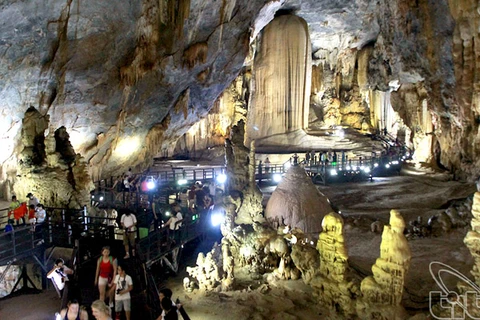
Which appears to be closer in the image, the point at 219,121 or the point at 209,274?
the point at 209,274

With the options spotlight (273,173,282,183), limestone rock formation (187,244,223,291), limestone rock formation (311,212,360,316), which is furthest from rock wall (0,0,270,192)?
limestone rock formation (311,212,360,316)

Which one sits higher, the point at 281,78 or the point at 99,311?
the point at 281,78

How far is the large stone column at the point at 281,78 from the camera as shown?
26672 millimetres

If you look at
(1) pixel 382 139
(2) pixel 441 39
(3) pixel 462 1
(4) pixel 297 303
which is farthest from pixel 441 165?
(4) pixel 297 303

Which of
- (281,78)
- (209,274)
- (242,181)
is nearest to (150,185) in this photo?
(242,181)

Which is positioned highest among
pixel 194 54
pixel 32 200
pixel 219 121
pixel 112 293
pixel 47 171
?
pixel 194 54

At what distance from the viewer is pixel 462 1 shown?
1428 cm

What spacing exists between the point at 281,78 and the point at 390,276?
21738 mm

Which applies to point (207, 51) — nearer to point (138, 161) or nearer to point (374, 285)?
point (138, 161)

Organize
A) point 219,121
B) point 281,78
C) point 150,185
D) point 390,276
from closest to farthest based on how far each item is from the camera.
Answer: point 390,276 < point 150,185 < point 281,78 < point 219,121

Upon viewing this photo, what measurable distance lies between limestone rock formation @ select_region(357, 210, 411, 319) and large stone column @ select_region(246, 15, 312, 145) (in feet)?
67.5

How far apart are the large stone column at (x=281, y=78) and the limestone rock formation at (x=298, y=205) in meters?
14.8

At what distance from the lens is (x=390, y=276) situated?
6848 millimetres

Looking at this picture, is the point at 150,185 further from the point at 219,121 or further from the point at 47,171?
the point at 219,121
